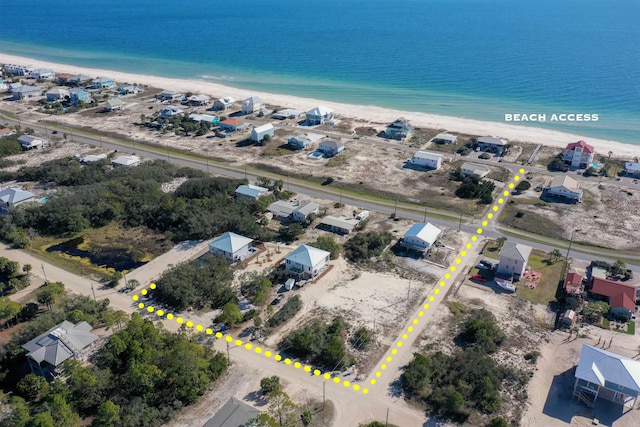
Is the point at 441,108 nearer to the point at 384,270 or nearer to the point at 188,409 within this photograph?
the point at 384,270

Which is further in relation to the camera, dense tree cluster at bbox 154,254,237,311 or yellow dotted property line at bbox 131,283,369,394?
dense tree cluster at bbox 154,254,237,311

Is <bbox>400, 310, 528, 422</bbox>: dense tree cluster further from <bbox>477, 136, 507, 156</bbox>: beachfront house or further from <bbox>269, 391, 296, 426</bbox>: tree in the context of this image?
<bbox>477, 136, 507, 156</bbox>: beachfront house

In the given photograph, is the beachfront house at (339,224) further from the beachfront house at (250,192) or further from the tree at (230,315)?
the tree at (230,315)

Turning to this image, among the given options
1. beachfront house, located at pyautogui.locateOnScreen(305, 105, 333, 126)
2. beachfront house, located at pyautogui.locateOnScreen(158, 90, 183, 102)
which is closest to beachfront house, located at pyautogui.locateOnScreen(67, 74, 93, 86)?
beachfront house, located at pyautogui.locateOnScreen(158, 90, 183, 102)

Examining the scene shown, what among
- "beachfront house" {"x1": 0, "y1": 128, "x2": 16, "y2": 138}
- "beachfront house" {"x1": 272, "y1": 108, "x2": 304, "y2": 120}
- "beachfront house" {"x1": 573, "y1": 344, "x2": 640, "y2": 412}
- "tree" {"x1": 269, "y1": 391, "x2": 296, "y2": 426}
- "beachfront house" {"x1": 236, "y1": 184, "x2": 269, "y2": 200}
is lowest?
"tree" {"x1": 269, "y1": 391, "x2": 296, "y2": 426}

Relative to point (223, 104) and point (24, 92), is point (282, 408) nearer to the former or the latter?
point (223, 104)

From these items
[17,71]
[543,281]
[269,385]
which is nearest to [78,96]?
[17,71]

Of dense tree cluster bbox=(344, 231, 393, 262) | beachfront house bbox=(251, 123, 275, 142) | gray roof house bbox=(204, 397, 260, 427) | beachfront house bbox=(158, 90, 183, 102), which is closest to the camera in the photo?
gray roof house bbox=(204, 397, 260, 427)
